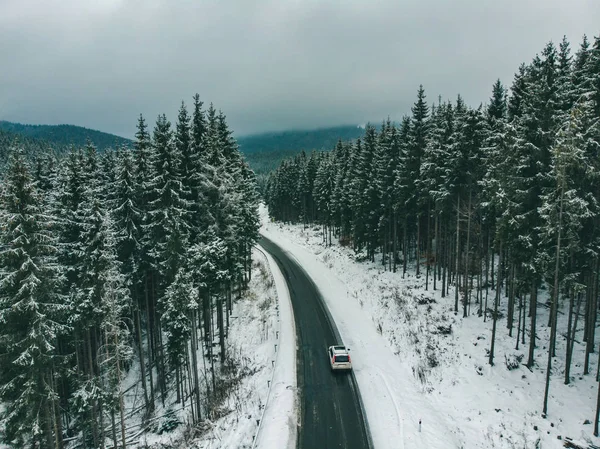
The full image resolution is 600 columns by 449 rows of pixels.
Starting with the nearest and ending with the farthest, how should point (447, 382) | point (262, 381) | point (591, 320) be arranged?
point (591, 320), point (447, 382), point (262, 381)

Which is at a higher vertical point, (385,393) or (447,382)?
(447,382)

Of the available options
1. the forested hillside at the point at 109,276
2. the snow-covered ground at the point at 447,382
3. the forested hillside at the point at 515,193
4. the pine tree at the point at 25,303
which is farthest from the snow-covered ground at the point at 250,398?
the forested hillside at the point at 515,193

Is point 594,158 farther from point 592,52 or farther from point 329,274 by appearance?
point 329,274

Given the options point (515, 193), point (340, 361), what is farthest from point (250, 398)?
point (515, 193)

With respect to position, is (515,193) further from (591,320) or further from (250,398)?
(250,398)

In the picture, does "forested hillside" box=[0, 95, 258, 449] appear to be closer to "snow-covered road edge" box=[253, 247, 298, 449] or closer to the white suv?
"snow-covered road edge" box=[253, 247, 298, 449]

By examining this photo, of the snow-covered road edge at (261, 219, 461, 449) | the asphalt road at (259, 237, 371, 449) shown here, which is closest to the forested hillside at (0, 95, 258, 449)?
the asphalt road at (259, 237, 371, 449)

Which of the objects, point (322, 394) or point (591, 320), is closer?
point (591, 320)

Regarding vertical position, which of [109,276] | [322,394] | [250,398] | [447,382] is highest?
[109,276]
